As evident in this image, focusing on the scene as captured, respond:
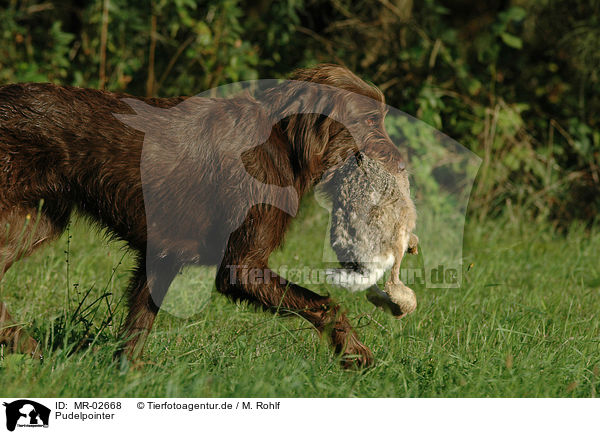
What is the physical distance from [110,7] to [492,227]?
403 centimetres

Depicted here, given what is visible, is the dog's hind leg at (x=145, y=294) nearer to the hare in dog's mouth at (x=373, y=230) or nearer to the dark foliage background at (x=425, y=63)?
the hare in dog's mouth at (x=373, y=230)

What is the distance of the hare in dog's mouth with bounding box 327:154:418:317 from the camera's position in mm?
2937

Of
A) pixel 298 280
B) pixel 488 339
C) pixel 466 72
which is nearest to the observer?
pixel 488 339

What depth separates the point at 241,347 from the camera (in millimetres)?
3242

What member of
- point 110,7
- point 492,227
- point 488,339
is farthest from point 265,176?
point 110,7

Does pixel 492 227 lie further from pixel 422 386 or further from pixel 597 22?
pixel 422 386

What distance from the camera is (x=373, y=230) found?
9.70 ft

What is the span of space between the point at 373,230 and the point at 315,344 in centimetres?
67

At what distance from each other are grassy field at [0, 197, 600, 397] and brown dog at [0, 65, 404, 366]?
0.63ft

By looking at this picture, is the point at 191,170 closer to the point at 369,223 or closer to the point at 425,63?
the point at 369,223

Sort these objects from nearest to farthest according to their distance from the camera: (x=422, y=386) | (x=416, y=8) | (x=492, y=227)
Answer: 1. (x=422, y=386)
2. (x=492, y=227)
3. (x=416, y=8)

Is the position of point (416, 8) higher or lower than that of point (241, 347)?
higher
